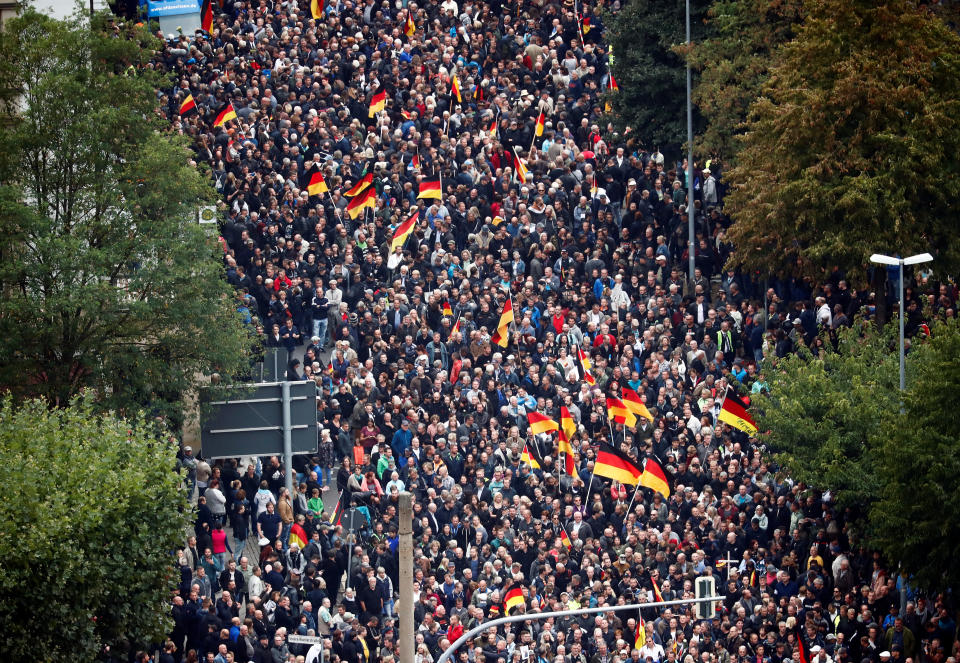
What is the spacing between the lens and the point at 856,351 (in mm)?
43531

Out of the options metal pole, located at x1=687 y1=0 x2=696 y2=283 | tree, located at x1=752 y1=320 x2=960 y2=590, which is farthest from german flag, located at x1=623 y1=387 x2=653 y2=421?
metal pole, located at x1=687 y1=0 x2=696 y2=283

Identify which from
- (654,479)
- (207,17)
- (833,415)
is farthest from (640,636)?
(207,17)

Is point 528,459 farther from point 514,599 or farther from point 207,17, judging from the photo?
point 207,17

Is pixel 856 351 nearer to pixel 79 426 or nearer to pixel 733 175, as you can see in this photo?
pixel 733 175

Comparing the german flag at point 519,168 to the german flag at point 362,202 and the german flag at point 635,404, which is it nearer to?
the german flag at point 362,202

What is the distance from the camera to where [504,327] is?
4616 cm

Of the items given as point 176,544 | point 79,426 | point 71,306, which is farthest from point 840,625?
point 71,306

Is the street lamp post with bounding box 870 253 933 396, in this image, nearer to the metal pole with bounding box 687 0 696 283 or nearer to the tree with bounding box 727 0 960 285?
the tree with bounding box 727 0 960 285

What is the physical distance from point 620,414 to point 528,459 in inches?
101

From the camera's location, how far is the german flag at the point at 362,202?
166ft

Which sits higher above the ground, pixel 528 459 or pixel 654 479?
pixel 528 459

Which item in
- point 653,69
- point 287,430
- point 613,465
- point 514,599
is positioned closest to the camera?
point 514,599

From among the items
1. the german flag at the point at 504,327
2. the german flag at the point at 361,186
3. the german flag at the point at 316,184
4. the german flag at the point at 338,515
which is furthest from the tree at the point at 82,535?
the german flag at the point at 316,184

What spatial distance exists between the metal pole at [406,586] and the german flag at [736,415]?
12.5 metres
